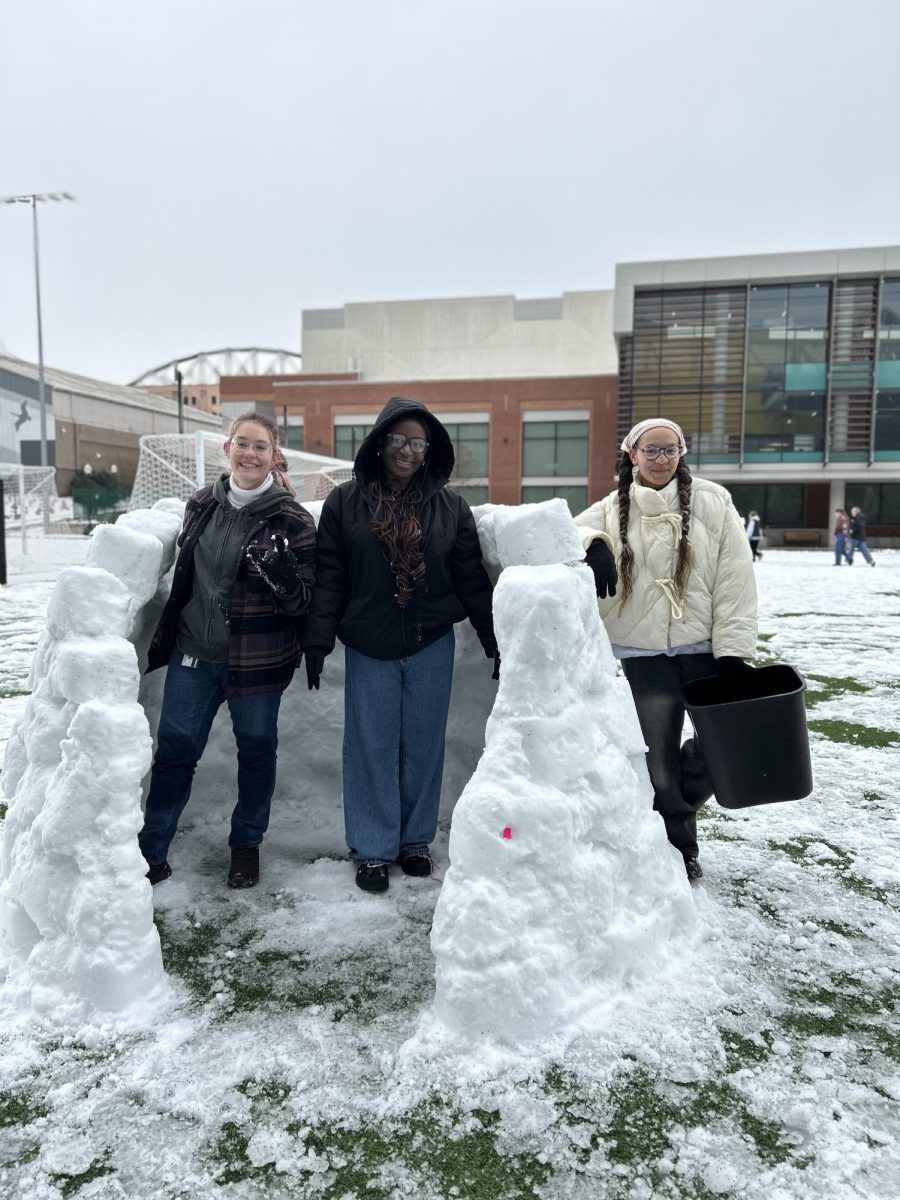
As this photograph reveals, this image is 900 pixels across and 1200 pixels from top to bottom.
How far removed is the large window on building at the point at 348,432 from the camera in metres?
41.0

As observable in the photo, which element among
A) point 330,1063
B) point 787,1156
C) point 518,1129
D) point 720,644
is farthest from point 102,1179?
point 720,644

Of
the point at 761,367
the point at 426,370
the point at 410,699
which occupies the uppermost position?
the point at 426,370

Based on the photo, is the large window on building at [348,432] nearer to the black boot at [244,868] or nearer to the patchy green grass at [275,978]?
the black boot at [244,868]

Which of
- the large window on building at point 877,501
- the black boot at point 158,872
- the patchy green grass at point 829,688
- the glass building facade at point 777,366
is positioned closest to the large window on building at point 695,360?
the glass building facade at point 777,366

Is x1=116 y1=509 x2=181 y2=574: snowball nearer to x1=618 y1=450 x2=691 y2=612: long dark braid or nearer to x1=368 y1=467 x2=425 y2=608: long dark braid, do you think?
x1=368 y1=467 x2=425 y2=608: long dark braid

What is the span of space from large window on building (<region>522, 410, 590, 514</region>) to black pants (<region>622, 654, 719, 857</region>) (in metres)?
35.4

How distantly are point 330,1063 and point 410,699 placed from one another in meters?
1.28

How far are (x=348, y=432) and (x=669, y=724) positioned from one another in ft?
131

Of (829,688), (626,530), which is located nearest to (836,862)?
(626,530)

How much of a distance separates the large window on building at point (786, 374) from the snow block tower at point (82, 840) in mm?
33427

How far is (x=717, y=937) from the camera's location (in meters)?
2.64

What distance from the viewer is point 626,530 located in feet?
9.75

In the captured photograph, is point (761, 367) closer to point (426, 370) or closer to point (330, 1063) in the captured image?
point (426, 370)

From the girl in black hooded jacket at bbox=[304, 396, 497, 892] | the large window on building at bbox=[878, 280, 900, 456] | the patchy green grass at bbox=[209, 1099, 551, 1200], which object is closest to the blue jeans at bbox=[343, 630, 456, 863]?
the girl in black hooded jacket at bbox=[304, 396, 497, 892]
